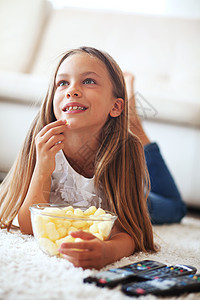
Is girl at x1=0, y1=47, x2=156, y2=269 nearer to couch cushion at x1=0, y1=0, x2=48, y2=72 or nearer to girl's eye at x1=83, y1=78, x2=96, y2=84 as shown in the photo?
girl's eye at x1=83, y1=78, x2=96, y2=84

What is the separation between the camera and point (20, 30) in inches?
35.1

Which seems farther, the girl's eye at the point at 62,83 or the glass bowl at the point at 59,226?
the girl's eye at the point at 62,83

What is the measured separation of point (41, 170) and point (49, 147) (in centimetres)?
4

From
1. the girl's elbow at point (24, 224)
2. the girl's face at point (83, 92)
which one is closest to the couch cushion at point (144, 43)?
the girl's face at point (83, 92)

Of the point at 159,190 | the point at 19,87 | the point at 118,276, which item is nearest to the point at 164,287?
the point at 118,276

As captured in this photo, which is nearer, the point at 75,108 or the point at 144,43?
the point at 75,108

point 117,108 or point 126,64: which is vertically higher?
point 126,64

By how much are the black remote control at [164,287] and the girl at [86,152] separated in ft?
0.46

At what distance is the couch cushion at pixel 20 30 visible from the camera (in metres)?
0.85

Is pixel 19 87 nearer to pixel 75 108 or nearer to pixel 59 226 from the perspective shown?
pixel 75 108

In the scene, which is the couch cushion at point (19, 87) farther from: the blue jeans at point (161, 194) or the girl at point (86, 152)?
the blue jeans at point (161, 194)

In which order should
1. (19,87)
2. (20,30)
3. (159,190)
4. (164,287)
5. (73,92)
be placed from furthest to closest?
(159,190), (20,30), (19,87), (73,92), (164,287)

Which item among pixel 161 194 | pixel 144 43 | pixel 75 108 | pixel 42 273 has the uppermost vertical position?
pixel 144 43

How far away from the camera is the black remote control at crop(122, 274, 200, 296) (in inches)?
14.1
